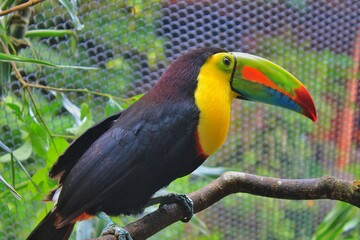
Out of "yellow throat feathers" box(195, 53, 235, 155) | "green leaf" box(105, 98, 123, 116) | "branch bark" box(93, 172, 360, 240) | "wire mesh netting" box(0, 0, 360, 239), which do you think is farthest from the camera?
"wire mesh netting" box(0, 0, 360, 239)

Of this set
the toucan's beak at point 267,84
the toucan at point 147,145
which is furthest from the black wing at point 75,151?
the toucan's beak at point 267,84

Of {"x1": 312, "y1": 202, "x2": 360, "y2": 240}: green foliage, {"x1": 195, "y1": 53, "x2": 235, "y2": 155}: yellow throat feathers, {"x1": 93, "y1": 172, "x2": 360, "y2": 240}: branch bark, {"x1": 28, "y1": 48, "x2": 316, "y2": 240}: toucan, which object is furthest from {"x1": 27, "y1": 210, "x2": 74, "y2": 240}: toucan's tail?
{"x1": 312, "y1": 202, "x2": 360, "y2": 240}: green foliage

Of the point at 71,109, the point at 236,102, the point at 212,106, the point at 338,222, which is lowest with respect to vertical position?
the point at 338,222

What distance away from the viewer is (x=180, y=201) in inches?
36.0

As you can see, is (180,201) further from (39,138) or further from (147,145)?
(39,138)

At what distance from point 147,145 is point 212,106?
104 millimetres

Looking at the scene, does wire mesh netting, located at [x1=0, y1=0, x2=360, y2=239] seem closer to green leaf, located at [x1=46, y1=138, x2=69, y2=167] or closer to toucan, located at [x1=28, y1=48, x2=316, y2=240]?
green leaf, located at [x1=46, y1=138, x2=69, y2=167]

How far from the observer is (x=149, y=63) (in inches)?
57.1

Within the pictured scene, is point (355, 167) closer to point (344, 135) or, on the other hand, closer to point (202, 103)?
point (344, 135)

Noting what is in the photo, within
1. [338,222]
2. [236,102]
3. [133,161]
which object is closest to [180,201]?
[133,161]

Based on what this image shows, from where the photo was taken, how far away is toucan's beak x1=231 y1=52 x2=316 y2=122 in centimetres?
96

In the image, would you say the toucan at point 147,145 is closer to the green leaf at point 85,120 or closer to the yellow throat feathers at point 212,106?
the yellow throat feathers at point 212,106

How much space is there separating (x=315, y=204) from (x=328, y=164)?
118mm

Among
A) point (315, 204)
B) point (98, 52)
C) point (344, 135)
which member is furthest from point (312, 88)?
A: point (98, 52)
